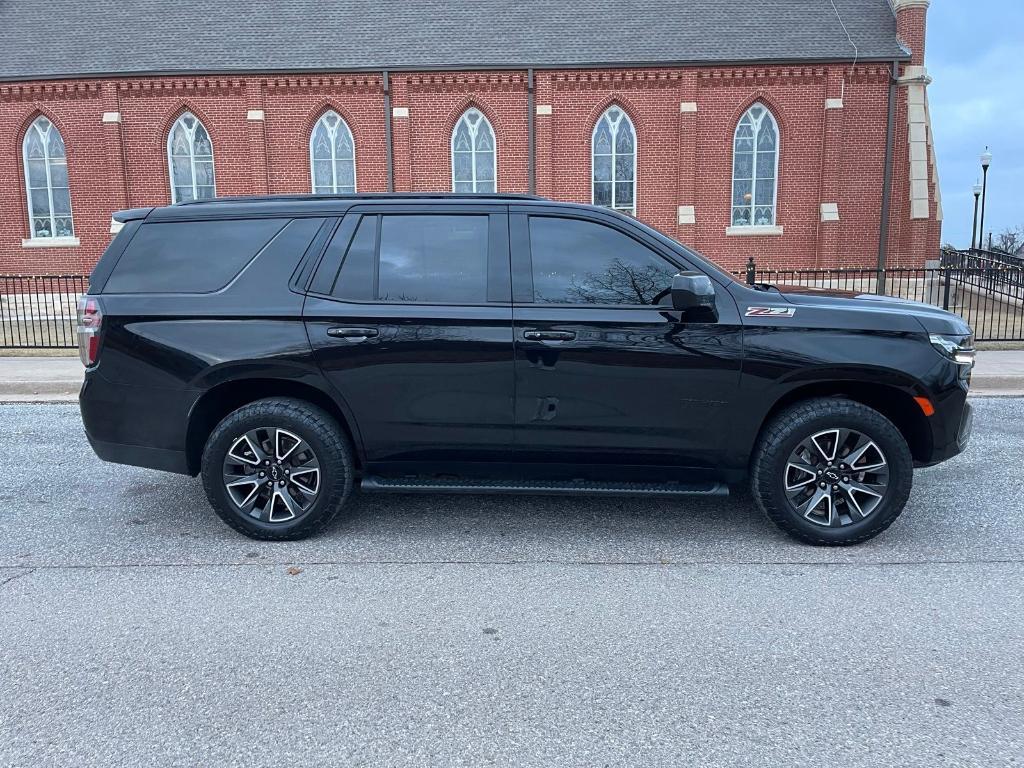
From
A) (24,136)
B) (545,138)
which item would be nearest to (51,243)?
(24,136)

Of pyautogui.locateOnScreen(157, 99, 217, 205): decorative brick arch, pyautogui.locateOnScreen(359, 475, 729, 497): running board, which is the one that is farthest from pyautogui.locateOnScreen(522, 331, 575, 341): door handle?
pyautogui.locateOnScreen(157, 99, 217, 205): decorative brick arch

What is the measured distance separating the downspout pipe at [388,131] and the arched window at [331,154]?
100 centimetres

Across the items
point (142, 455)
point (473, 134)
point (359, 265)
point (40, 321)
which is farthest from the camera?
point (473, 134)

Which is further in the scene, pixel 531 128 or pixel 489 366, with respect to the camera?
pixel 531 128

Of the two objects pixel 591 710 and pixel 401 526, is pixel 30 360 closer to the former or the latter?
pixel 401 526

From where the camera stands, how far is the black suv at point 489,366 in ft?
13.3

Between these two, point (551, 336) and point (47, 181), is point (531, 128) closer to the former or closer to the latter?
point (47, 181)

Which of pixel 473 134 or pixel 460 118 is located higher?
pixel 460 118

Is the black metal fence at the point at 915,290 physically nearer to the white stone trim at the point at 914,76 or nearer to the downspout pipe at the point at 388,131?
the white stone trim at the point at 914,76

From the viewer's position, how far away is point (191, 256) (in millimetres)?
4391

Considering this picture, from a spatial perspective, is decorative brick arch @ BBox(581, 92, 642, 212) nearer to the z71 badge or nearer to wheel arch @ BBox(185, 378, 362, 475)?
the z71 badge

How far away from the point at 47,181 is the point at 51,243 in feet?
5.86

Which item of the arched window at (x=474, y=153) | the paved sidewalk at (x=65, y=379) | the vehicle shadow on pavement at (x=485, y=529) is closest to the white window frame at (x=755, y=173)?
the arched window at (x=474, y=153)

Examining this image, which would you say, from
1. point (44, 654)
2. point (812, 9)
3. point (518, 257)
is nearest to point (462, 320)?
point (518, 257)
